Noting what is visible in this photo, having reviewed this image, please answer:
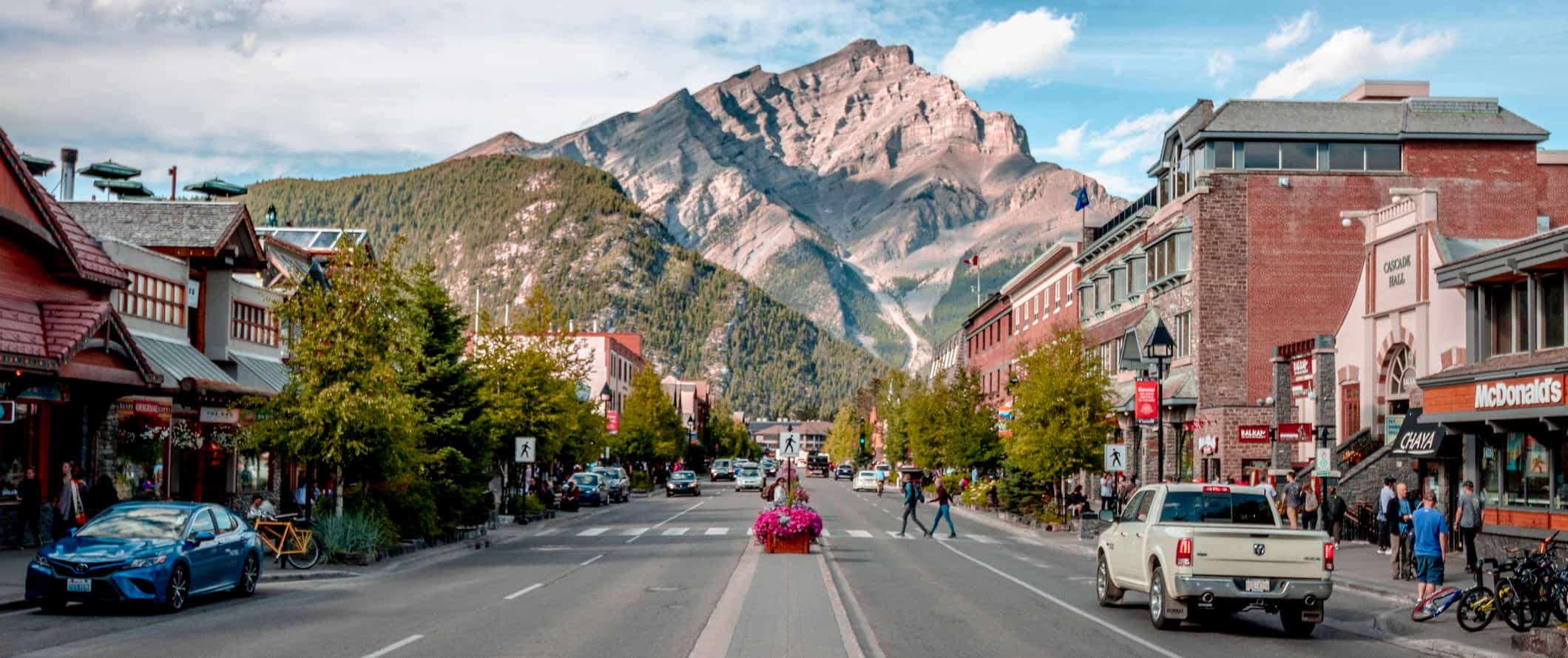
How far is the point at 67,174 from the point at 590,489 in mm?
23899

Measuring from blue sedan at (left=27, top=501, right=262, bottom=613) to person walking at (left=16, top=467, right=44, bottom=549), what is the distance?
8.03 m

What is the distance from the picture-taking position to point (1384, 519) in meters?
30.9

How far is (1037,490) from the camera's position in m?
51.8

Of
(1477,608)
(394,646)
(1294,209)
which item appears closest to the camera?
(394,646)

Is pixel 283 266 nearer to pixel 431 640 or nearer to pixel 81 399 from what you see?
pixel 81 399

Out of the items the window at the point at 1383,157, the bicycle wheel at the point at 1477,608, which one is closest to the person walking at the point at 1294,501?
the bicycle wheel at the point at 1477,608

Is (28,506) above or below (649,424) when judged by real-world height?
below

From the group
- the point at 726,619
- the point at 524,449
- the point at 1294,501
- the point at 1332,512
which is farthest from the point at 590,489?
the point at 726,619

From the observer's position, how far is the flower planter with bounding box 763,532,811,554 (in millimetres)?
30094

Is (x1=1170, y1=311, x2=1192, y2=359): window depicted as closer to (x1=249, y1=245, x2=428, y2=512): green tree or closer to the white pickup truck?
(x1=249, y1=245, x2=428, y2=512): green tree

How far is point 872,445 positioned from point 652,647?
16390cm

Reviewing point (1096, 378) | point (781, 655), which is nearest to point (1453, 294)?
point (1096, 378)

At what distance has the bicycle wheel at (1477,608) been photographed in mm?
17609

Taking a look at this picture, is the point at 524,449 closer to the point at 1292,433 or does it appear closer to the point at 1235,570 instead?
the point at 1292,433
